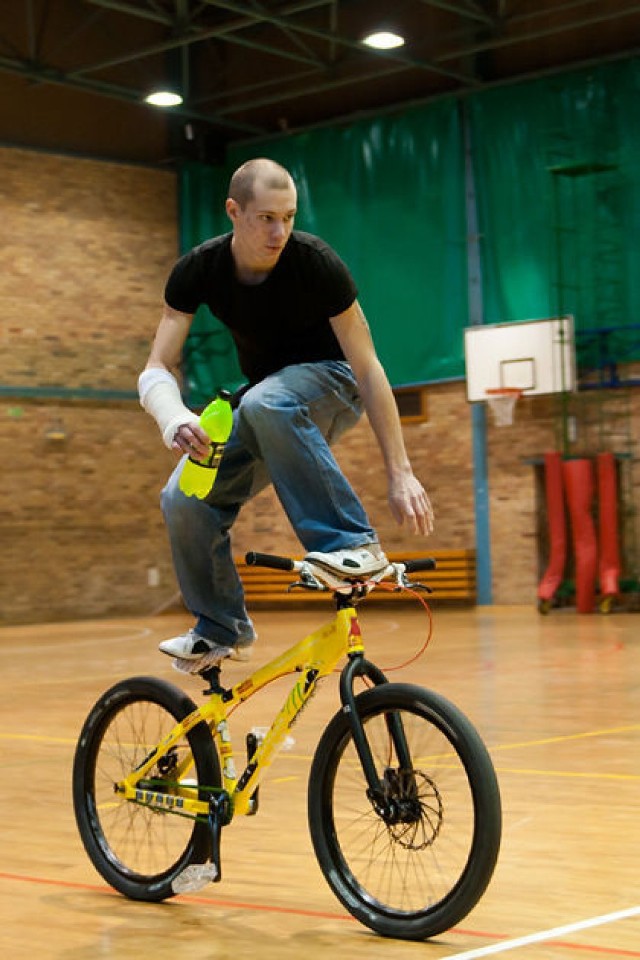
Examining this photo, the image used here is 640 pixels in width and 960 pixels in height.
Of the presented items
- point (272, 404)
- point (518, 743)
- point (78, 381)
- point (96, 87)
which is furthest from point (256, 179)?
point (78, 381)

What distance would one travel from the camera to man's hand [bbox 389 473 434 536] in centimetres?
419

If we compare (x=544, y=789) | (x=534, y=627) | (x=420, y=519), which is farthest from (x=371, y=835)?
(x=534, y=627)

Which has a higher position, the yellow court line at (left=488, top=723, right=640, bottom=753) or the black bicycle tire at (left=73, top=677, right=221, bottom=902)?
the black bicycle tire at (left=73, top=677, right=221, bottom=902)

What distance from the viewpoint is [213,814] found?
14.0ft

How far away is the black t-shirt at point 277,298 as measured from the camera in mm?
4332

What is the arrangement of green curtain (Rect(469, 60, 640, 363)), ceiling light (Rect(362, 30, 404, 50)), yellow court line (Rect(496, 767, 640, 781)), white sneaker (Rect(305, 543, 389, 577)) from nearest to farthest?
white sneaker (Rect(305, 543, 389, 577)), yellow court line (Rect(496, 767, 640, 781)), ceiling light (Rect(362, 30, 404, 50)), green curtain (Rect(469, 60, 640, 363))

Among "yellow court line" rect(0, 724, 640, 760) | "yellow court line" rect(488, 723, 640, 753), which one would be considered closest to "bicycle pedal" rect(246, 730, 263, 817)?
"yellow court line" rect(0, 724, 640, 760)

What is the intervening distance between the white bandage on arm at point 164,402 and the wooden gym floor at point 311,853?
4.32 feet

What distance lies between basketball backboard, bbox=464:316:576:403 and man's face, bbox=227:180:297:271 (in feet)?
54.6

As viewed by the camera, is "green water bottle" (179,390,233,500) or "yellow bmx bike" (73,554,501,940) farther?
"green water bottle" (179,390,233,500)

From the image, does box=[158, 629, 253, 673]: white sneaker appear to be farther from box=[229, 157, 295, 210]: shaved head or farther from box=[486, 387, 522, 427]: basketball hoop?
box=[486, 387, 522, 427]: basketball hoop

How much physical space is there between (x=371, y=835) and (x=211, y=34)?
18.2m

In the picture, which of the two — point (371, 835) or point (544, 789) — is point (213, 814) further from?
point (544, 789)

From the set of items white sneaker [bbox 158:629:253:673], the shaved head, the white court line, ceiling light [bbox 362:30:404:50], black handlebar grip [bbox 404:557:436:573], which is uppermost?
ceiling light [bbox 362:30:404:50]
